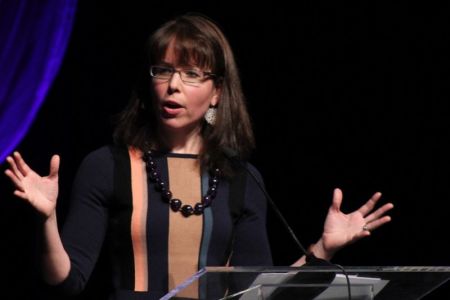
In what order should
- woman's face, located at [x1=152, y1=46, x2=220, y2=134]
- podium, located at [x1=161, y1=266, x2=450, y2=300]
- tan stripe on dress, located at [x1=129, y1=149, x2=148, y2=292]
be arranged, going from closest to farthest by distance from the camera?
podium, located at [x1=161, y1=266, x2=450, y2=300] < tan stripe on dress, located at [x1=129, y1=149, x2=148, y2=292] < woman's face, located at [x1=152, y1=46, x2=220, y2=134]

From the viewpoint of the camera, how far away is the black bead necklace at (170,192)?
2.47 m

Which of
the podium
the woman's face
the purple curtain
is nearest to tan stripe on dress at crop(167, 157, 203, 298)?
the woman's face

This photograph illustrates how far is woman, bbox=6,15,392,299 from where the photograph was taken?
7.85ft

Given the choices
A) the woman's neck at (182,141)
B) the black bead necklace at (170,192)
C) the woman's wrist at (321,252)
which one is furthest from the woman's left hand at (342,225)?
the woman's neck at (182,141)

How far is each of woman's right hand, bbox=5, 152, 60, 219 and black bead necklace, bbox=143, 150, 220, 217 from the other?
449 mm

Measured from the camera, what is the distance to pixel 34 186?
206 cm

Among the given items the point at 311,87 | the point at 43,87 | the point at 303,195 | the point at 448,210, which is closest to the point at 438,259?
the point at 448,210

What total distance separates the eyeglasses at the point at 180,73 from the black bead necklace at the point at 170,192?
0.21 m

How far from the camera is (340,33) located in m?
3.69

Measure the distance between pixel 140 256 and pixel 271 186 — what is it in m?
1.45

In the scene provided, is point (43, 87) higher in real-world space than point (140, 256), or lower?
higher

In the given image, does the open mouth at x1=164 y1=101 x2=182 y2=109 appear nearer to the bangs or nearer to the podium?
the bangs

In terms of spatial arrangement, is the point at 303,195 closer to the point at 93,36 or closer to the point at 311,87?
the point at 311,87

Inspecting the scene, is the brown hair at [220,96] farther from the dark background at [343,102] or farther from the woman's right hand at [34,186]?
the dark background at [343,102]
